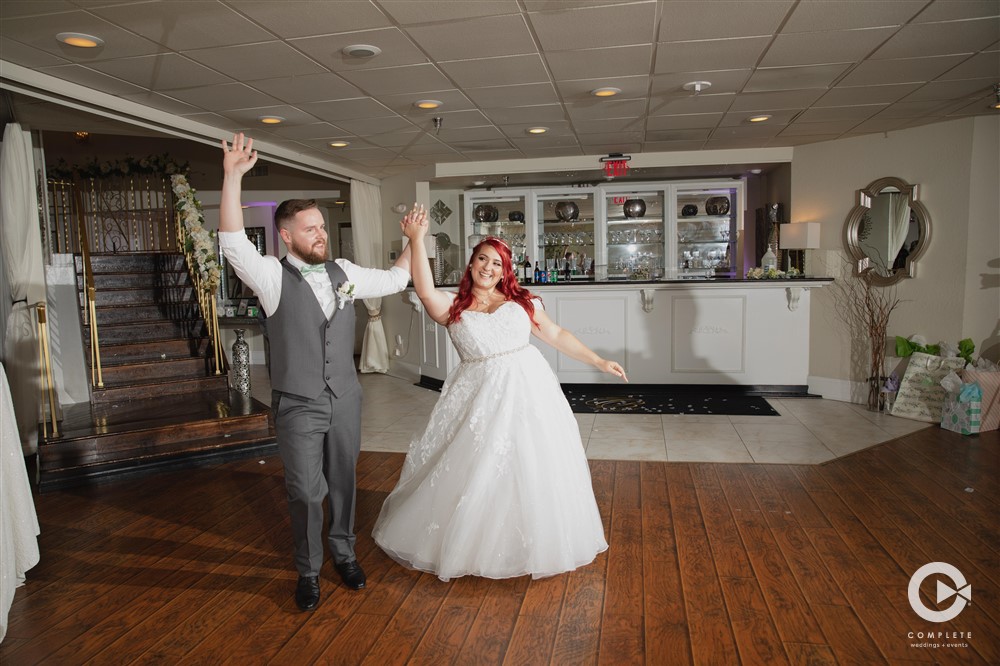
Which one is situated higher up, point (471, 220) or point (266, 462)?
point (471, 220)

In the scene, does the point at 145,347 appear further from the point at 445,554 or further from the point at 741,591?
the point at 741,591

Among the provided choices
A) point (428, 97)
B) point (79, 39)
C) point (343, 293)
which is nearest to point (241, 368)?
point (428, 97)

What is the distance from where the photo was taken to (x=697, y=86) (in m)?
4.76

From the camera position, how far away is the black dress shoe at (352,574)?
281 cm

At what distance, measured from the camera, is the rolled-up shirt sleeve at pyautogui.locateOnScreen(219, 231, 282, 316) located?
7.77 ft

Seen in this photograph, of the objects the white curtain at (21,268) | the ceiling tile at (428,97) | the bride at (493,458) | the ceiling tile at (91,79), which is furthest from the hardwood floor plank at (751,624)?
the white curtain at (21,268)

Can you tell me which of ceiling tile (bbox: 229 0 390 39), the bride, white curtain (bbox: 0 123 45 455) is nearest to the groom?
the bride

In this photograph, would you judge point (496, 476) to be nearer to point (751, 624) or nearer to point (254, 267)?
point (751, 624)

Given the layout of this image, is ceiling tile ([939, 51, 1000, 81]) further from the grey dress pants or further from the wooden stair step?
the wooden stair step

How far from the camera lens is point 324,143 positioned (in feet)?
22.0

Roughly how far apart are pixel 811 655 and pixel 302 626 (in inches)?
71.1

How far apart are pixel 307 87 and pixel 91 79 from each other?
4.37 ft

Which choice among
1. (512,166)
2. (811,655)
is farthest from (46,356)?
(512,166)

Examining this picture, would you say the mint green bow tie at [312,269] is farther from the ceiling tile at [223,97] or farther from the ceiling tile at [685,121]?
the ceiling tile at [685,121]
